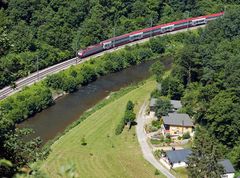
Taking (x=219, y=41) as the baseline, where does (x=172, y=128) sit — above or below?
below

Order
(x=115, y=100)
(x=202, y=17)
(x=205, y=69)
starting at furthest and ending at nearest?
(x=202, y=17) < (x=115, y=100) < (x=205, y=69)

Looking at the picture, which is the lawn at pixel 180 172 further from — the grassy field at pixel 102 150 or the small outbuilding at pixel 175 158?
the grassy field at pixel 102 150

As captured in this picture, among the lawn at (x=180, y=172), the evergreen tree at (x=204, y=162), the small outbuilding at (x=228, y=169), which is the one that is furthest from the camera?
the lawn at (x=180, y=172)

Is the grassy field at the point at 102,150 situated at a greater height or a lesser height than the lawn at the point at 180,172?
greater

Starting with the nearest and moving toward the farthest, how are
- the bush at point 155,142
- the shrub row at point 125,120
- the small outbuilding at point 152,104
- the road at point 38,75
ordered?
the bush at point 155,142, the shrub row at point 125,120, the small outbuilding at point 152,104, the road at point 38,75

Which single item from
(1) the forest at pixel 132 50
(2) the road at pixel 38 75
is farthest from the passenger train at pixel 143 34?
(1) the forest at pixel 132 50

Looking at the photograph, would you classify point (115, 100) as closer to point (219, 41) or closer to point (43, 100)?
point (43, 100)

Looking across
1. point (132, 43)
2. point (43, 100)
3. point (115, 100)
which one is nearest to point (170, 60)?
point (132, 43)
